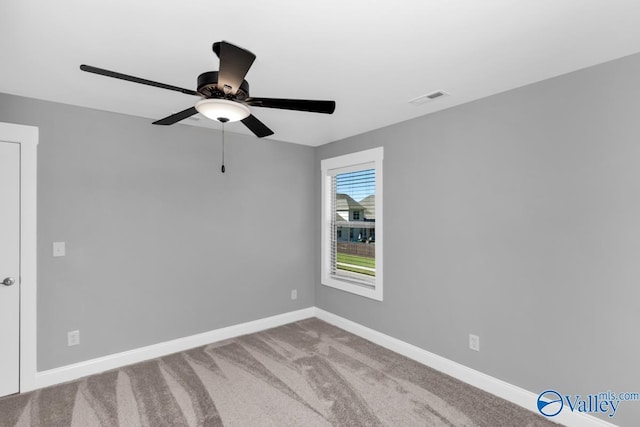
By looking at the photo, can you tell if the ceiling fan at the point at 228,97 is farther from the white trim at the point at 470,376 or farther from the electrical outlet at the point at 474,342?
the white trim at the point at 470,376

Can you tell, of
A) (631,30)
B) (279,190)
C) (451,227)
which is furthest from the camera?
(279,190)

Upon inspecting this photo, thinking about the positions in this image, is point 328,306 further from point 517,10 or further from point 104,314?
point 517,10

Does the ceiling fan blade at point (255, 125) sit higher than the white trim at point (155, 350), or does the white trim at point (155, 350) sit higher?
the ceiling fan blade at point (255, 125)

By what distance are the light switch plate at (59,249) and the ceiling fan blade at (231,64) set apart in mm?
2334

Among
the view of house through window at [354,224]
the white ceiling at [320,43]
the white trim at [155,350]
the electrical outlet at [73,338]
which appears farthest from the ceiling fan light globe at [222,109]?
the white trim at [155,350]

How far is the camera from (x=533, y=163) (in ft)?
7.90

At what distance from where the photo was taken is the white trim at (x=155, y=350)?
279cm

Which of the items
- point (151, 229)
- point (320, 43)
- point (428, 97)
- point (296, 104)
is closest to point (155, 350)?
point (151, 229)

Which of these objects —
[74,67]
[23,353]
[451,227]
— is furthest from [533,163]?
[23,353]

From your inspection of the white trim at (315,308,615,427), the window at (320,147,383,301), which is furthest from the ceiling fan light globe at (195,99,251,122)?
the white trim at (315,308,615,427)

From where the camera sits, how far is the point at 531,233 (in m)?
2.42

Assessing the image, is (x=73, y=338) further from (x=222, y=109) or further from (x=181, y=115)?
(x=222, y=109)

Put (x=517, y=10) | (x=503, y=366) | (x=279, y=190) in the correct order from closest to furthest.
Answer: (x=517, y=10) → (x=503, y=366) → (x=279, y=190)

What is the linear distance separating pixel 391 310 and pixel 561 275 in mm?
1680
